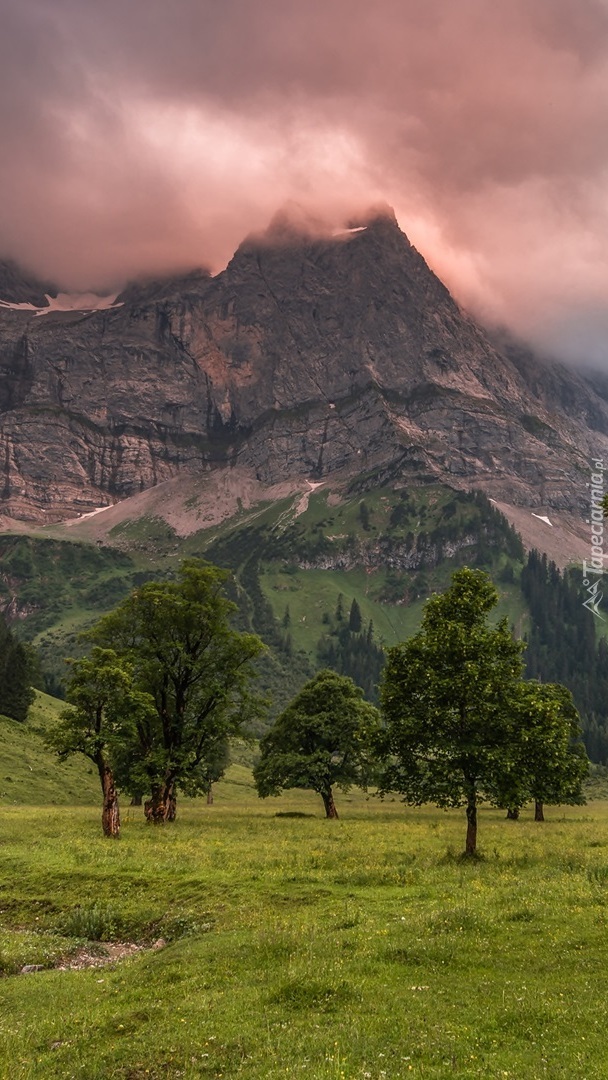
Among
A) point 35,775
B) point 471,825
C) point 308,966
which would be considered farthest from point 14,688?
point 308,966

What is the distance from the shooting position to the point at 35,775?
77.1 metres

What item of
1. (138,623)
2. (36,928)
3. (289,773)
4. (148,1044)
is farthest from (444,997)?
(289,773)

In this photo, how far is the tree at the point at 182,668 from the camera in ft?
160

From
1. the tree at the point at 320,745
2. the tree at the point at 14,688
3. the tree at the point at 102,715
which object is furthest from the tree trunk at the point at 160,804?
the tree at the point at 14,688

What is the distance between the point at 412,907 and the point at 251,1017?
31.6 ft

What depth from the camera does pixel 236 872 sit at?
28.5m

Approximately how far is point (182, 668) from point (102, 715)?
8.07 m

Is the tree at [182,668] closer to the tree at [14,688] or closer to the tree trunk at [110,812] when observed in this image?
the tree trunk at [110,812]

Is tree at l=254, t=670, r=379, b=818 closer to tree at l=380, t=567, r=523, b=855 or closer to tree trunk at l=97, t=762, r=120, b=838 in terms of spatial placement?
tree trunk at l=97, t=762, r=120, b=838

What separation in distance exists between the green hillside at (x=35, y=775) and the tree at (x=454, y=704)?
1782 inches

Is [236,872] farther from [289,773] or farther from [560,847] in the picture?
[289,773]

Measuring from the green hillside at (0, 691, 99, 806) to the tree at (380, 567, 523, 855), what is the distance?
45.3 m

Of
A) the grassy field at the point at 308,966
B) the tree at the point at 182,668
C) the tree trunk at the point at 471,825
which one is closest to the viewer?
the grassy field at the point at 308,966

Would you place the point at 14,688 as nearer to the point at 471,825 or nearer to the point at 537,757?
the point at 471,825
